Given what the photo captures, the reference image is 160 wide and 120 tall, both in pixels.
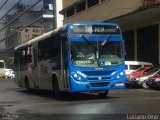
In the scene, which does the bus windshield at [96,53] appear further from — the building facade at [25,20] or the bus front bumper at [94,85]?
the building facade at [25,20]

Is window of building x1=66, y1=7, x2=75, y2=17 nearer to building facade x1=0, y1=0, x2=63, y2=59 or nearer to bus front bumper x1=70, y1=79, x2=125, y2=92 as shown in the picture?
building facade x1=0, y1=0, x2=63, y2=59

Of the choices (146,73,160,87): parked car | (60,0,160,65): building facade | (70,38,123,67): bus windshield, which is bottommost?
(146,73,160,87): parked car

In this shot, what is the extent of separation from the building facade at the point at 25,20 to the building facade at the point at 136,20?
27.6m

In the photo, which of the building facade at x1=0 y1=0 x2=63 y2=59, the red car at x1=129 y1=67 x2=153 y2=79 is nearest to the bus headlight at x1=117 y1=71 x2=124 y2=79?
the red car at x1=129 y1=67 x2=153 y2=79

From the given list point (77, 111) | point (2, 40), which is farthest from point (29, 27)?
point (77, 111)

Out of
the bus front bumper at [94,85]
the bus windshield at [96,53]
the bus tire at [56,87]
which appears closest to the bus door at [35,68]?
the bus tire at [56,87]

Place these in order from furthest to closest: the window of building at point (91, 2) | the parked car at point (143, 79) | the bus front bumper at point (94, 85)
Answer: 1. the window of building at point (91, 2)
2. the parked car at point (143, 79)
3. the bus front bumper at point (94, 85)

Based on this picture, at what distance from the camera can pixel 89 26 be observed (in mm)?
20188

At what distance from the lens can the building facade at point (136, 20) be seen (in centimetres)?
3809

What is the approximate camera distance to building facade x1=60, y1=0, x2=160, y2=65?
125 ft

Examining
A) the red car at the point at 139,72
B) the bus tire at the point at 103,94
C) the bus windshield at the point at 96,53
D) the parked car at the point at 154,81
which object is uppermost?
the bus windshield at the point at 96,53

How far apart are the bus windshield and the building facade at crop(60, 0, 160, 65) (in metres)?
14.3

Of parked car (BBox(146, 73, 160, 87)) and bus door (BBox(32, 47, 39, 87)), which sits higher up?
bus door (BBox(32, 47, 39, 87))

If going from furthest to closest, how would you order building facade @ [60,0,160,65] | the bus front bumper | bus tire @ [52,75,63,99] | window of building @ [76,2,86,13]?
window of building @ [76,2,86,13]
building facade @ [60,0,160,65]
bus tire @ [52,75,63,99]
the bus front bumper
